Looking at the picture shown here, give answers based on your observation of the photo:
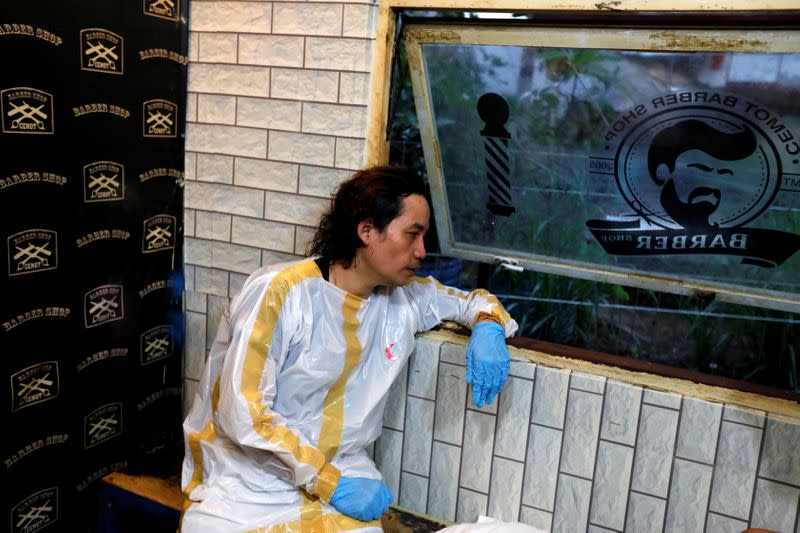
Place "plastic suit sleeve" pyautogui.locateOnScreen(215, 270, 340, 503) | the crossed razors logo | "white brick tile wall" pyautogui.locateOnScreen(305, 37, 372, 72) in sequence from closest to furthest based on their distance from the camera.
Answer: "plastic suit sleeve" pyautogui.locateOnScreen(215, 270, 340, 503)
"white brick tile wall" pyautogui.locateOnScreen(305, 37, 372, 72)
the crossed razors logo

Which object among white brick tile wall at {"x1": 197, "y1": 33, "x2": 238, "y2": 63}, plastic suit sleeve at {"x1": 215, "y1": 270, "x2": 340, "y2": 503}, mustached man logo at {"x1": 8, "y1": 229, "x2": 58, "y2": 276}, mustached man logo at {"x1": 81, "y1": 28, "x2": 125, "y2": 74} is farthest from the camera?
white brick tile wall at {"x1": 197, "y1": 33, "x2": 238, "y2": 63}

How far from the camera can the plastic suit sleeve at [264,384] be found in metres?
1.95

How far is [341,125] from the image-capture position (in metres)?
2.50

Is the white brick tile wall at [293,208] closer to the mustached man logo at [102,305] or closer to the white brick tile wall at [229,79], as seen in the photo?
the white brick tile wall at [229,79]

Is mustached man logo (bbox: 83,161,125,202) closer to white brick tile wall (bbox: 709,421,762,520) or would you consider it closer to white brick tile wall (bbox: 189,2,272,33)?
white brick tile wall (bbox: 189,2,272,33)

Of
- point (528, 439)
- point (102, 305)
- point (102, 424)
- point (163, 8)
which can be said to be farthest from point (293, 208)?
point (528, 439)

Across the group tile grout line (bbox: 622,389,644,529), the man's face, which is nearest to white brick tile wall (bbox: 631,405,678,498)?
tile grout line (bbox: 622,389,644,529)

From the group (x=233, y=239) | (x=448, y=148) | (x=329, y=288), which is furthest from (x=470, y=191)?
(x=233, y=239)

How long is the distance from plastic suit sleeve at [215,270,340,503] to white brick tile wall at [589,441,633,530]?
2.78 ft

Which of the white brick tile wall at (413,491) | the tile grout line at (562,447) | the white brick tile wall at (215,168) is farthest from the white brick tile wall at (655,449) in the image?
the white brick tile wall at (215,168)

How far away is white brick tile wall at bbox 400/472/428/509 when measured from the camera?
2.50 m

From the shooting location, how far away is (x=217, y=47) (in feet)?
8.79

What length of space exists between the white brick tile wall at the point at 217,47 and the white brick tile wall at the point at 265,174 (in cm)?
39

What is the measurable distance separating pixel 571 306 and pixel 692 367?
0.48 meters
